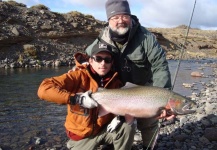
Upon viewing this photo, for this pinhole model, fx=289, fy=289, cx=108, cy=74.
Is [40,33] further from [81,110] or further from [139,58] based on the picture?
[81,110]

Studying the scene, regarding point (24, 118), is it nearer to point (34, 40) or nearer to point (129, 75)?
point (129, 75)

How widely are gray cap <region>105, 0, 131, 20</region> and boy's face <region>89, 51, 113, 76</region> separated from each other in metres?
0.59

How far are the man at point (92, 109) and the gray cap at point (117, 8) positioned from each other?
478 millimetres

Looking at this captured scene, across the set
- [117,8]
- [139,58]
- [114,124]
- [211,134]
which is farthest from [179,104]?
[211,134]

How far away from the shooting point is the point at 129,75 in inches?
160

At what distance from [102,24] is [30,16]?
8316 millimetres

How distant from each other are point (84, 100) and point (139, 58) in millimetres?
1114

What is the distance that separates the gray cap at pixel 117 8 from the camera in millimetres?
3730

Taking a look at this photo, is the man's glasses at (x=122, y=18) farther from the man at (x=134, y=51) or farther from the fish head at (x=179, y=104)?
the fish head at (x=179, y=104)

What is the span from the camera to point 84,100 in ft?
10.4

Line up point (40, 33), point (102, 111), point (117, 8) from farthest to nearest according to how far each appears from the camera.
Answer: point (40, 33) → point (117, 8) → point (102, 111)

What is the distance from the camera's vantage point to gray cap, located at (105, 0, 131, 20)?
3.73 metres

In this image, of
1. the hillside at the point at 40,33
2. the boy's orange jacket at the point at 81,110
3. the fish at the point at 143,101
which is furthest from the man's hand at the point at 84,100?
the hillside at the point at 40,33

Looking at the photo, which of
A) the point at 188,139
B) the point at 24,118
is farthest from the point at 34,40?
the point at 188,139
